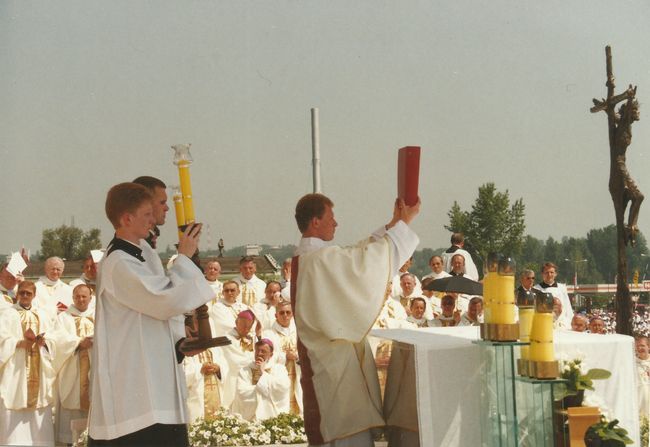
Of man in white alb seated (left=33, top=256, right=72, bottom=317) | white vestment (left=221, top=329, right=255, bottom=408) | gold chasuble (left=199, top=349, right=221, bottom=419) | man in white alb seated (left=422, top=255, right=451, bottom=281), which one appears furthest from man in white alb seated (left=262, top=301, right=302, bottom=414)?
man in white alb seated (left=33, top=256, right=72, bottom=317)

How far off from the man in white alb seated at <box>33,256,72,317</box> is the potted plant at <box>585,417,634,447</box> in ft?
19.8

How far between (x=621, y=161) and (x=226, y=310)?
207 inches

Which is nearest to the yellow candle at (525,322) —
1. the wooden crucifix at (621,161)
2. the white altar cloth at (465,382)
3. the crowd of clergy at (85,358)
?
the white altar cloth at (465,382)

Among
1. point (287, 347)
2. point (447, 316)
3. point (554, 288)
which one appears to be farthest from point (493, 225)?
point (287, 347)

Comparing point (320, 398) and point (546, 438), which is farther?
point (320, 398)

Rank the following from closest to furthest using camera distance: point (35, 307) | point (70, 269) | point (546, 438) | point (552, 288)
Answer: point (546, 438), point (35, 307), point (552, 288), point (70, 269)

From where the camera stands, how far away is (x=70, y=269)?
12.2 meters

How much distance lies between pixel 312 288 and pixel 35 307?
484cm

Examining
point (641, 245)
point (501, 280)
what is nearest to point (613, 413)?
point (501, 280)

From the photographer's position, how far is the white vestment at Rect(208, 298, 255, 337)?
8727mm

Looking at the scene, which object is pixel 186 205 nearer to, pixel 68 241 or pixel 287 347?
pixel 287 347

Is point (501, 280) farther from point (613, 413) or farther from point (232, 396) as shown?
point (232, 396)

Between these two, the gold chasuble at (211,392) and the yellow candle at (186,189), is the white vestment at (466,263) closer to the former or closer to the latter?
the gold chasuble at (211,392)

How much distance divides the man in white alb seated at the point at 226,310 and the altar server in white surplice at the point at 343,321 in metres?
4.79
